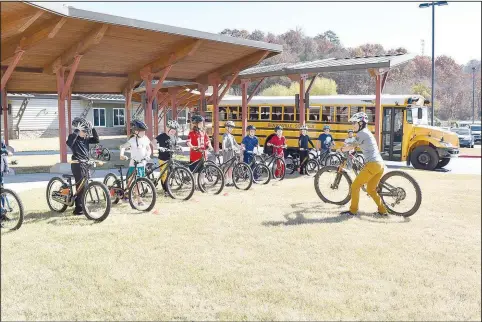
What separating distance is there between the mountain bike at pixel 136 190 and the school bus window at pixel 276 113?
458 inches

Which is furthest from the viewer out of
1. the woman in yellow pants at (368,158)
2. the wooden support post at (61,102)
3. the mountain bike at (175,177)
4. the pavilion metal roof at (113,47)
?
the wooden support post at (61,102)

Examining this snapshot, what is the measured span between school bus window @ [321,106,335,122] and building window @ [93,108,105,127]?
81.3 feet

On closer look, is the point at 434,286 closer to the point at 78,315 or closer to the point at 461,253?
the point at 461,253

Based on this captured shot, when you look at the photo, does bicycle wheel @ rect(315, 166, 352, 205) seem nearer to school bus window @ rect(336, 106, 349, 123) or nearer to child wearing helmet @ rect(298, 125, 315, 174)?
child wearing helmet @ rect(298, 125, 315, 174)

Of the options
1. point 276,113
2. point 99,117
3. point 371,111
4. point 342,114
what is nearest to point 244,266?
point 371,111

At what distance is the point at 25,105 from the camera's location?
108ft

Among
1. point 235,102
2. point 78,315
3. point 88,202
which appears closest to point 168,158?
point 88,202

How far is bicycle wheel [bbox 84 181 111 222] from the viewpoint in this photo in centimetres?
727

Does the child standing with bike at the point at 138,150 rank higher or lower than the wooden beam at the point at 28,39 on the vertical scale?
lower

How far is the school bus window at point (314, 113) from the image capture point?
18.4 meters

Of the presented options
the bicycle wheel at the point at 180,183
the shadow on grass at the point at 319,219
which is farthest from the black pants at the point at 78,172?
the shadow on grass at the point at 319,219

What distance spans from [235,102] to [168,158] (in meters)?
12.0

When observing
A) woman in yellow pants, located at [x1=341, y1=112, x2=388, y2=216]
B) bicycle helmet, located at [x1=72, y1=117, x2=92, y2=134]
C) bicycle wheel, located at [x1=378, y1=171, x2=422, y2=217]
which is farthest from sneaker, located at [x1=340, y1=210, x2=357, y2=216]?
bicycle helmet, located at [x1=72, y1=117, x2=92, y2=134]

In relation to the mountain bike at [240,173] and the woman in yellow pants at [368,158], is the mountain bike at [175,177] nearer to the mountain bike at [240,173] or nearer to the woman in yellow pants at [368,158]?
the mountain bike at [240,173]
